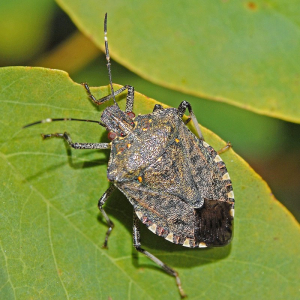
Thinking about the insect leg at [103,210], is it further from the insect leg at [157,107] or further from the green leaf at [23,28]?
the green leaf at [23,28]

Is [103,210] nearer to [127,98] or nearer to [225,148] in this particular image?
[127,98]

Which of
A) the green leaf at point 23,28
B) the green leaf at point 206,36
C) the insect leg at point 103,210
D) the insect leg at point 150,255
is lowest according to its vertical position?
the insect leg at point 150,255

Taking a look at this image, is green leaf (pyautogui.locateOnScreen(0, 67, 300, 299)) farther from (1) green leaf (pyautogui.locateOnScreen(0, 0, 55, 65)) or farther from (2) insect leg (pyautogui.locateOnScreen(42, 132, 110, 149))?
(1) green leaf (pyautogui.locateOnScreen(0, 0, 55, 65))

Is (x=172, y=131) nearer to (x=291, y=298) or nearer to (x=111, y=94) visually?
(x=111, y=94)

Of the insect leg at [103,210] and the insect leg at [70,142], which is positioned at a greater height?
the insect leg at [70,142]

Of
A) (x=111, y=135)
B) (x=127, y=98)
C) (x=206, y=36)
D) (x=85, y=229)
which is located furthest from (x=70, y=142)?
(x=206, y=36)

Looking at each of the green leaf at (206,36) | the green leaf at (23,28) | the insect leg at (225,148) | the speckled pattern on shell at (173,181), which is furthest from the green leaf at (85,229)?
the green leaf at (23,28)

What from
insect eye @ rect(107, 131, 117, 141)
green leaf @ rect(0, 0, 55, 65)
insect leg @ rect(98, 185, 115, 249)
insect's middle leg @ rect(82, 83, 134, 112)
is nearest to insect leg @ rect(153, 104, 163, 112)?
insect's middle leg @ rect(82, 83, 134, 112)
